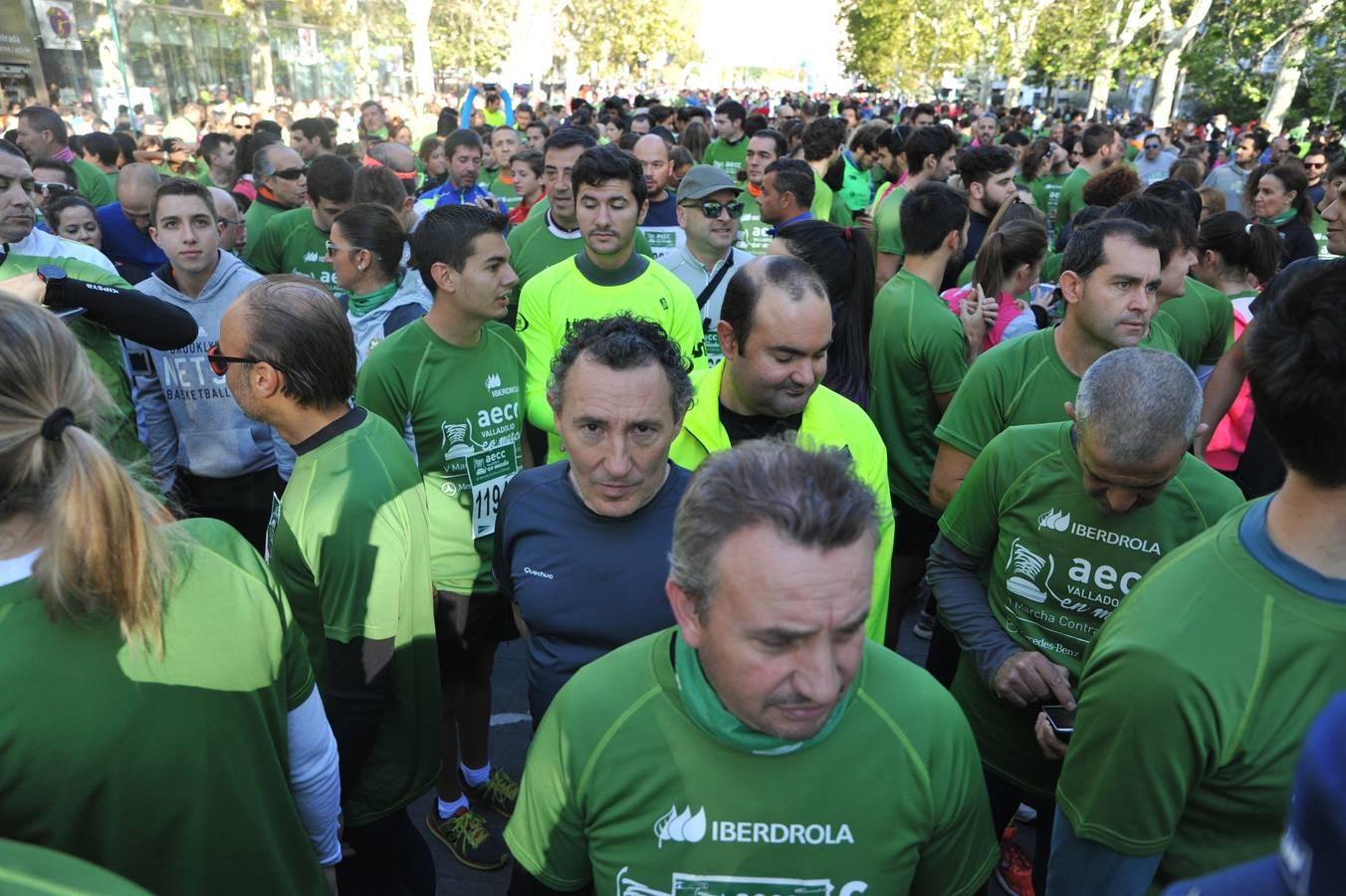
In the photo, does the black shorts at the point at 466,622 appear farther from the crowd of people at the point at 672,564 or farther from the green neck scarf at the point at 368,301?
the green neck scarf at the point at 368,301

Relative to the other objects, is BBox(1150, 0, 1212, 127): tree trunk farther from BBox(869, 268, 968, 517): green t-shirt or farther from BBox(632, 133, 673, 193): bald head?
BBox(869, 268, 968, 517): green t-shirt

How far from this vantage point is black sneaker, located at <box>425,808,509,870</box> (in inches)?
143

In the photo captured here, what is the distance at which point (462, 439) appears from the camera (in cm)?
357

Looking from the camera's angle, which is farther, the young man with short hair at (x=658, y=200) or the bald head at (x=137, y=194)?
the young man with short hair at (x=658, y=200)

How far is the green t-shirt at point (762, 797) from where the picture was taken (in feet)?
5.32

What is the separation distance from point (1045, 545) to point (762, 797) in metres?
1.37

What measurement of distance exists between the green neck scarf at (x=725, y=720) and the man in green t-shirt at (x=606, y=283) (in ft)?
9.01

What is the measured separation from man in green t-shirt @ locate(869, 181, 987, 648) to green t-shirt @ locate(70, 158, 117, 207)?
7.15 meters

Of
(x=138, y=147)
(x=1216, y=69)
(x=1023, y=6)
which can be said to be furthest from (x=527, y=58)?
(x=138, y=147)

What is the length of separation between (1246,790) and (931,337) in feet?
9.75

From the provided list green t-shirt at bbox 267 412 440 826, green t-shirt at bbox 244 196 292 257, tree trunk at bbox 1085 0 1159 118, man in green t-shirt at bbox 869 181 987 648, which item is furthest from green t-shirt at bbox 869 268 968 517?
tree trunk at bbox 1085 0 1159 118

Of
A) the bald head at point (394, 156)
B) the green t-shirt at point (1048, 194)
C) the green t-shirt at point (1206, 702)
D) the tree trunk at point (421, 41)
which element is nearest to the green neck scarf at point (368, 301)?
the green t-shirt at point (1206, 702)

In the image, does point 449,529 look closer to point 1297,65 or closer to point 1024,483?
point 1024,483

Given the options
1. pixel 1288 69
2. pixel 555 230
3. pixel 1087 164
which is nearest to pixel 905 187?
pixel 1087 164
